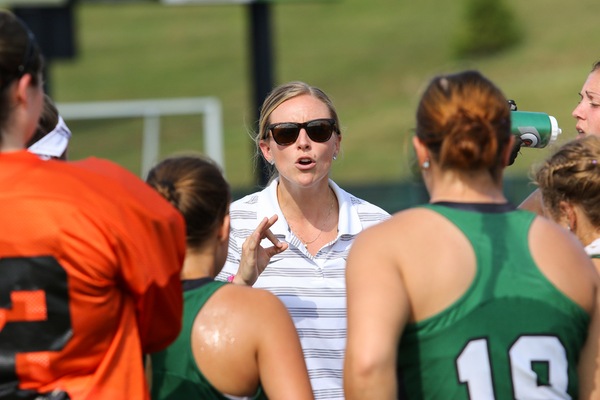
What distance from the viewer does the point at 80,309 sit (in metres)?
2.57

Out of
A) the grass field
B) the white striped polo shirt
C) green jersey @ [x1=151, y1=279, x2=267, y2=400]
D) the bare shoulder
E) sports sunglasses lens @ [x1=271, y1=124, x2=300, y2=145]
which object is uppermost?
sports sunglasses lens @ [x1=271, y1=124, x2=300, y2=145]

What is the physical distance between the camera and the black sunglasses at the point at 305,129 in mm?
4168

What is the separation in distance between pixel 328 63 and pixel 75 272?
47.0 m

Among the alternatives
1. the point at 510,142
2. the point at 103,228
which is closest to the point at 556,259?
the point at 510,142

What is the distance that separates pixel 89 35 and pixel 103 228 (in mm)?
53716

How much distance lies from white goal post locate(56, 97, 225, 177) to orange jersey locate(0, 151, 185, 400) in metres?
19.4

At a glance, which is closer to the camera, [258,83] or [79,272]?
[79,272]

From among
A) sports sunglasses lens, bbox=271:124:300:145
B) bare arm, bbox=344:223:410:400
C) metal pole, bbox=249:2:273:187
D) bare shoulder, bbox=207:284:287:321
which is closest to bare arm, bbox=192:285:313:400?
bare shoulder, bbox=207:284:287:321

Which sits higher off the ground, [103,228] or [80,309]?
[103,228]

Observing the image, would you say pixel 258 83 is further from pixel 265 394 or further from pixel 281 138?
pixel 265 394

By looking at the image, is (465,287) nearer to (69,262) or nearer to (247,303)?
(247,303)

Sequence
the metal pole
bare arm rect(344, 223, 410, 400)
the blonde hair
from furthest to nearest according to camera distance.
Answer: the metal pole, the blonde hair, bare arm rect(344, 223, 410, 400)

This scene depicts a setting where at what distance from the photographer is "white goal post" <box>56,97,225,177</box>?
924 inches

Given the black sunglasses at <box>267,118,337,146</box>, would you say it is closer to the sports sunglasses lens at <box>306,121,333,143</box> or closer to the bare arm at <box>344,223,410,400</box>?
the sports sunglasses lens at <box>306,121,333,143</box>
